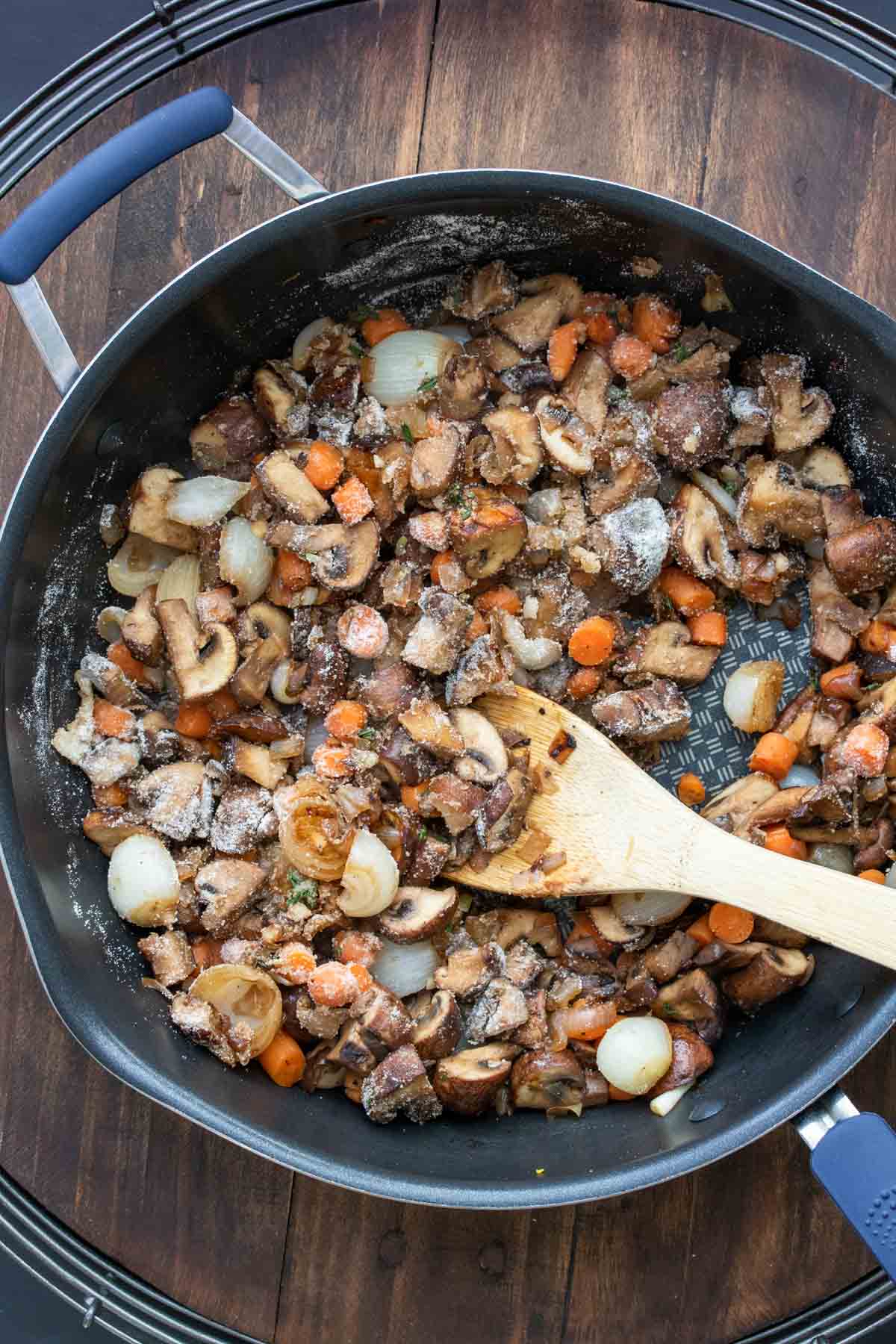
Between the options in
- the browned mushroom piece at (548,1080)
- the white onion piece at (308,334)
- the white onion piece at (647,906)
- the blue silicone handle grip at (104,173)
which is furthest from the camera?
the white onion piece at (308,334)

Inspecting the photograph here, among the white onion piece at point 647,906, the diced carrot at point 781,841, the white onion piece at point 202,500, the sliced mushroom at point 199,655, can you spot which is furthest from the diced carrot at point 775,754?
the white onion piece at point 202,500

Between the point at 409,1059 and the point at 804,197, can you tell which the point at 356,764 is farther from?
the point at 804,197

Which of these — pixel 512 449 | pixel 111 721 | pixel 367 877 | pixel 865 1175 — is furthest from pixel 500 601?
pixel 865 1175

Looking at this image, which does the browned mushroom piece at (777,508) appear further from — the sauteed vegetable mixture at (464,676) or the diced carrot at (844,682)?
the diced carrot at (844,682)

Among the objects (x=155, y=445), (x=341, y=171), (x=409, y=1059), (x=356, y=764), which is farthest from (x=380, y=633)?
(x=341, y=171)

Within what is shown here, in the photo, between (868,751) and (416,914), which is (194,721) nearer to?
(416,914)

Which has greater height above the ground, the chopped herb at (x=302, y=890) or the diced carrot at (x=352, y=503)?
the diced carrot at (x=352, y=503)

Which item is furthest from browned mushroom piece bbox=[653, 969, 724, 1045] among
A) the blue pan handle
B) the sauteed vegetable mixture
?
the blue pan handle

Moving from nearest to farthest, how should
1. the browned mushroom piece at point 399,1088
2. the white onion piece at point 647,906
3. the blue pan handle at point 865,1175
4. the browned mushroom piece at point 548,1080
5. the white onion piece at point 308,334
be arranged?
the blue pan handle at point 865,1175 → the browned mushroom piece at point 399,1088 → the browned mushroom piece at point 548,1080 → the white onion piece at point 647,906 → the white onion piece at point 308,334
